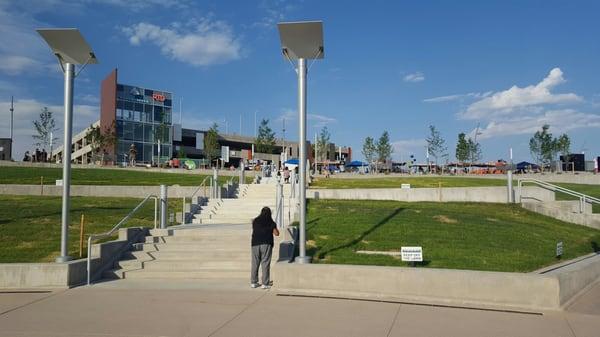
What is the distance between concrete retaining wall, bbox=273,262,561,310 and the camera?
26.5ft

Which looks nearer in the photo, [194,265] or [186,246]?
[194,265]

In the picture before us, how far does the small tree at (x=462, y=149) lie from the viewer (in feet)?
255

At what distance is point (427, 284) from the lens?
8578mm

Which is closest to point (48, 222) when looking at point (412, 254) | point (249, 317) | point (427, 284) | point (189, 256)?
point (189, 256)

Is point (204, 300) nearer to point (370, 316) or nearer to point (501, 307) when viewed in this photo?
point (370, 316)

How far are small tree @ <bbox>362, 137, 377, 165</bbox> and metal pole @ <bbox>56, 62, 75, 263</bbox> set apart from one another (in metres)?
76.8

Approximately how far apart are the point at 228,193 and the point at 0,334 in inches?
648

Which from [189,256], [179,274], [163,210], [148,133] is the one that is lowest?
[179,274]

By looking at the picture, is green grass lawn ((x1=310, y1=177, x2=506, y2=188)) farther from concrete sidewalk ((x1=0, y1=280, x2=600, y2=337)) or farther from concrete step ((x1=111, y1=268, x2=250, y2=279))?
concrete sidewalk ((x1=0, y1=280, x2=600, y2=337))

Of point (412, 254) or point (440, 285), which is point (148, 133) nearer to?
point (412, 254)

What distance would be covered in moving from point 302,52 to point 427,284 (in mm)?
5192

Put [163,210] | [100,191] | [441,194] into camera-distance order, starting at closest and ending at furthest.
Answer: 1. [163,210]
2. [441,194]
3. [100,191]

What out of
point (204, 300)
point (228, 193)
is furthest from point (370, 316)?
point (228, 193)

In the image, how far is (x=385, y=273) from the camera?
8.80 m
